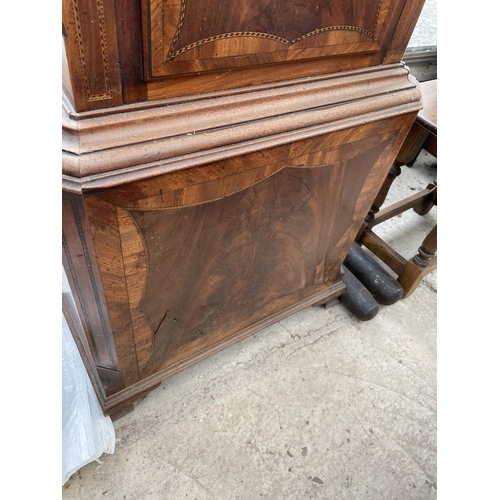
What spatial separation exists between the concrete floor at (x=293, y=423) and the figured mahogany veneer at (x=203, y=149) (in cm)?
17

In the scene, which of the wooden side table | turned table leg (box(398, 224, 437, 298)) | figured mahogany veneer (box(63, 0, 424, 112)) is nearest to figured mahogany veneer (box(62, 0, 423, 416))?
figured mahogany veneer (box(63, 0, 424, 112))

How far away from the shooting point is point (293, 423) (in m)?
1.21

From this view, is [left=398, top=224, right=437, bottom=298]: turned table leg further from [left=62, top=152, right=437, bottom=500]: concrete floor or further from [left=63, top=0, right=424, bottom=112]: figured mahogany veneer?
[left=63, top=0, right=424, bottom=112]: figured mahogany veneer

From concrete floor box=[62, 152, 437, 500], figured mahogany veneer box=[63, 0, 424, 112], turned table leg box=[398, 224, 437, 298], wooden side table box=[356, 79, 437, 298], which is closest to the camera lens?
figured mahogany veneer box=[63, 0, 424, 112]

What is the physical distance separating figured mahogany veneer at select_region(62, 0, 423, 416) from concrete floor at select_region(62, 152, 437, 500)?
0.56ft

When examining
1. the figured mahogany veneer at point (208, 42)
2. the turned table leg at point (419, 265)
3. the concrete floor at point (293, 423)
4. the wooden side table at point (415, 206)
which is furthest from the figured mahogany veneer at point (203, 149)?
the turned table leg at point (419, 265)

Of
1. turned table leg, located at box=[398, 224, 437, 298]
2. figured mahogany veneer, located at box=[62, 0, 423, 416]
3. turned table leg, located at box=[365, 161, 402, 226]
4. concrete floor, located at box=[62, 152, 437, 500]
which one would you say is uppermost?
figured mahogany veneer, located at box=[62, 0, 423, 416]

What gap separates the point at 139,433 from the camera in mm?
1132

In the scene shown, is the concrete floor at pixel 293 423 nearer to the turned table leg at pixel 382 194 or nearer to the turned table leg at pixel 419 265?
the turned table leg at pixel 419 265

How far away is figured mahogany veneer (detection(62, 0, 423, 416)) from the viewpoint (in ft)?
1.77

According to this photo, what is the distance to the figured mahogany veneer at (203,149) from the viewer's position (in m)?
0.54

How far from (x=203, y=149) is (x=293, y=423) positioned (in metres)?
0.90

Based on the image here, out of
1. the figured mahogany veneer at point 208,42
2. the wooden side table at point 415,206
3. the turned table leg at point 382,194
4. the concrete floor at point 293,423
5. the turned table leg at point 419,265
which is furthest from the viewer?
the turned table leg at point 382,194

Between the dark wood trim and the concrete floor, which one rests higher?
the dark wood trim
